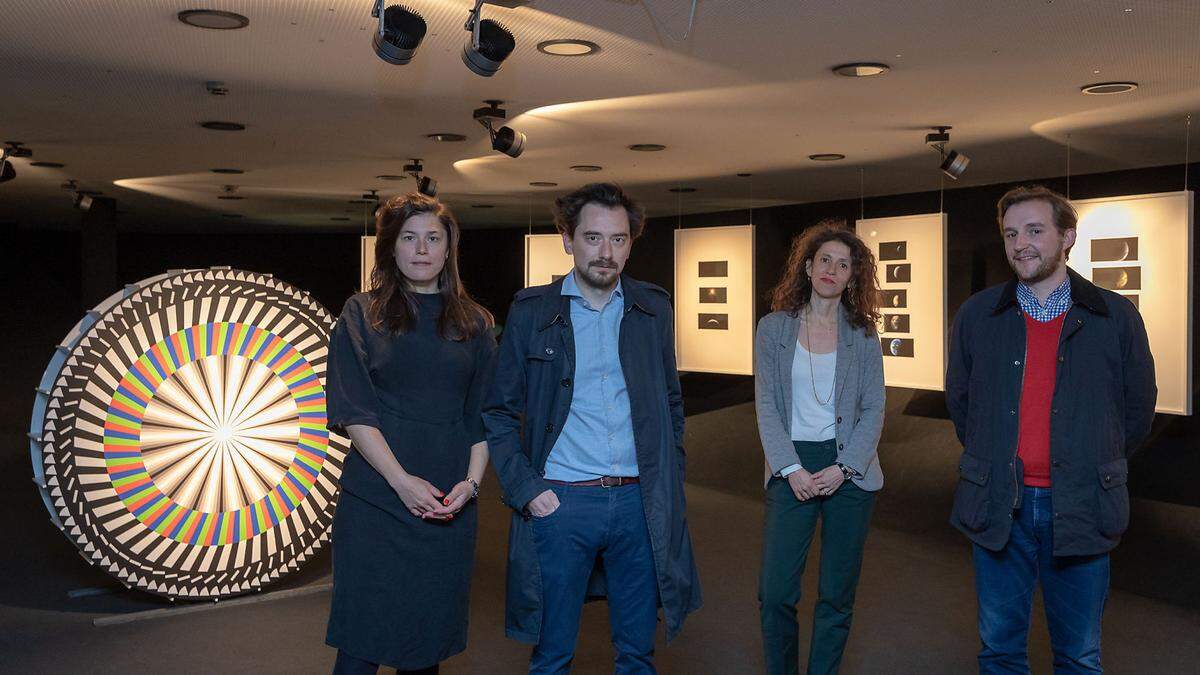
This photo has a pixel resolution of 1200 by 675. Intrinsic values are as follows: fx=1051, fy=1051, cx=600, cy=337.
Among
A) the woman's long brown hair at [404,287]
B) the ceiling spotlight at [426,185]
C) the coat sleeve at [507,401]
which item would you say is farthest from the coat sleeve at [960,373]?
the ceiling spotlight at [426,185]

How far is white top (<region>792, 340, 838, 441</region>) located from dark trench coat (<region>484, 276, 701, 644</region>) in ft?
2.77

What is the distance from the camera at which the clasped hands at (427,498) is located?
2.70 meters

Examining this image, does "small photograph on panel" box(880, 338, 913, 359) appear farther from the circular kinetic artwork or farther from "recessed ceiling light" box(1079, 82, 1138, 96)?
the circular kinetic artwork

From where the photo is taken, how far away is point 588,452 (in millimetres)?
2629

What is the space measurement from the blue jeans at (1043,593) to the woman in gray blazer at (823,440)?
17.6 inches

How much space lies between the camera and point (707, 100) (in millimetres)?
5918

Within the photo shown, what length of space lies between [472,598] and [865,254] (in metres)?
2.72

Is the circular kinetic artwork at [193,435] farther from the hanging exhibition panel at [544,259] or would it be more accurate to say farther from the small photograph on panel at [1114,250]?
the hanging exhibition panel at [544,259]

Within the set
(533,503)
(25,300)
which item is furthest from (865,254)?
(25,300)

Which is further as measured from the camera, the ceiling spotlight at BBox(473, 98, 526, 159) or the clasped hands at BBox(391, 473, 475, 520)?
the ceiling spotlight at BBox(473, 98, 526, 159)

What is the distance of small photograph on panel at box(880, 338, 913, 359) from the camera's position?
8539 millimetres

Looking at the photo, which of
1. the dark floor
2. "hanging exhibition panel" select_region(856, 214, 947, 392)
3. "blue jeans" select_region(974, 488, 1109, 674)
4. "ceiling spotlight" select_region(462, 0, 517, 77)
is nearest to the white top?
"blue jeans" select_region(974, 488, 1109, 674)

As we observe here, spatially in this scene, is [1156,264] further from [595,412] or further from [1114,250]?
[595,412]

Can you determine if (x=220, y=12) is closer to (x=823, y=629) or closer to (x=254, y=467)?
(x=254, y=467)
